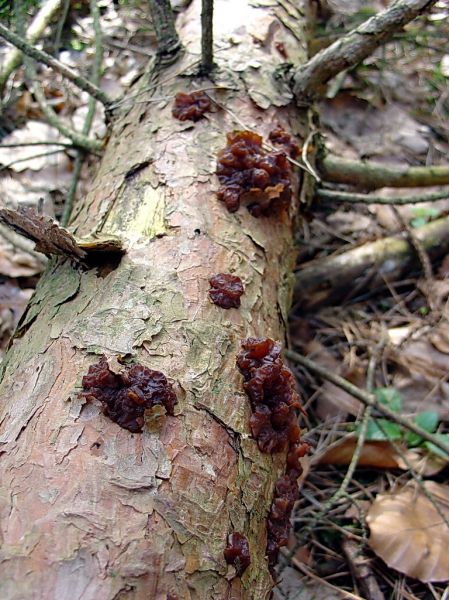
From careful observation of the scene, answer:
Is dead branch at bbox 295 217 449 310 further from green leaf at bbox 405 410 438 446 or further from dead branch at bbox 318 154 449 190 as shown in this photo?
green leaf at bbox 405 410 438 446

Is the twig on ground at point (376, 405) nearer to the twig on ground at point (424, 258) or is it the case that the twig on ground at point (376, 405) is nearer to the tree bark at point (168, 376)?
the tree bark at point (168, 376)

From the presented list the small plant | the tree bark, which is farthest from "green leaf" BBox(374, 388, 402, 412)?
the tree bark

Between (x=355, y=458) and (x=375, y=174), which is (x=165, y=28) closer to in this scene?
(x=375, y=174)

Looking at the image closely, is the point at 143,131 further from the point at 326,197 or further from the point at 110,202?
the point at 326,197

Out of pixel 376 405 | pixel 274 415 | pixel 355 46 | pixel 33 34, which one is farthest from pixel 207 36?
pixel 33 34

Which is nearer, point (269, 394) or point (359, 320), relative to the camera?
point (269, 394)

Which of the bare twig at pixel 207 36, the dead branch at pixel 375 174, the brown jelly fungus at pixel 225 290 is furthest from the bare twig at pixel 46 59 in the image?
the brown jelly fungus at pixel 225 290

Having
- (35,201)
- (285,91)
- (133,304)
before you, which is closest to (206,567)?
(133,304)
